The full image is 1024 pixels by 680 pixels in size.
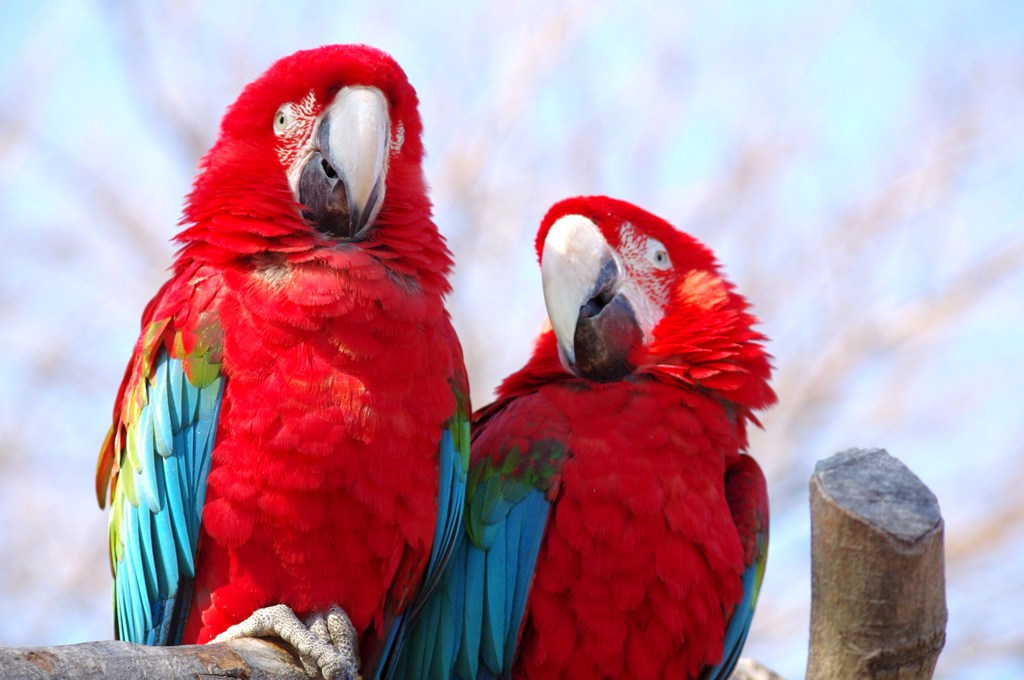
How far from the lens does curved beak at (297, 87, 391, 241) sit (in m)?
2.74

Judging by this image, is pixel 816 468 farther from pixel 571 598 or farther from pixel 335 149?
pixel 335 149

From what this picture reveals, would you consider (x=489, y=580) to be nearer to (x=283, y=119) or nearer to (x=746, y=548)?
(x=746, y=548)

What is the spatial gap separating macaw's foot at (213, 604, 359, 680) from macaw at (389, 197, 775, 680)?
15.8 inches

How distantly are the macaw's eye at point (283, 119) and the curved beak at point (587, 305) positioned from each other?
2.71 feet

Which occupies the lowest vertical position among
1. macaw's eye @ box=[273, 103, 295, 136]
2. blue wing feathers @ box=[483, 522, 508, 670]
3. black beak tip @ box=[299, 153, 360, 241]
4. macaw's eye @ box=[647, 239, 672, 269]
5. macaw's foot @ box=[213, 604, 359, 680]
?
macaw's foot @ box=[213, 604, 359, 680]

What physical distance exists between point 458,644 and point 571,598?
0.33 meters

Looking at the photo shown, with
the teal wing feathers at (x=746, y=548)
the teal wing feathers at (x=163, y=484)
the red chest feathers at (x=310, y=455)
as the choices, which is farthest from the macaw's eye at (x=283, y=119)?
the teal wing feathers at (x=746, y=548)

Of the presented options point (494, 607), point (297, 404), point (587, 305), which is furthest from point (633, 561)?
point (297, 404)

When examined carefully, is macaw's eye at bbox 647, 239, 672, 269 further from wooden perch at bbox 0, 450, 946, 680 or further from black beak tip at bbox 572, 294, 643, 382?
wooden perch at bbox 0, 450, 946, 680

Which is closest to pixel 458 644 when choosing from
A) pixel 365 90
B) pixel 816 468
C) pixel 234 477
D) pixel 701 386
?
pixel 234 477

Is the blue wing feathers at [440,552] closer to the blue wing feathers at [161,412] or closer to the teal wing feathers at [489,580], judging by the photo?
the teal wing feathers at [489,580]

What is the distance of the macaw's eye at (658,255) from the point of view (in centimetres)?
334

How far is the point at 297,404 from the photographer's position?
2490mm

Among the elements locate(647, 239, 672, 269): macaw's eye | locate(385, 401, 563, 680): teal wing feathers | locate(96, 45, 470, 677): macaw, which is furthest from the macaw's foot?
locate(647, 239, 672, 269): macaw's eye
